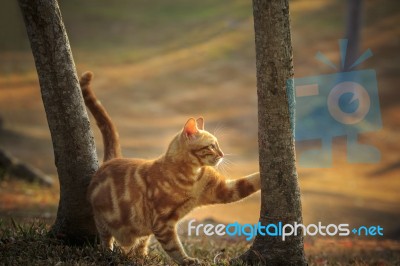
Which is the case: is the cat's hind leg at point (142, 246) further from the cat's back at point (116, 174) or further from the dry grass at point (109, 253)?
the cat's back at point (116, 174)

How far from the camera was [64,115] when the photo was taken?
505 centimetres

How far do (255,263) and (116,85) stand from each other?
41.6ft

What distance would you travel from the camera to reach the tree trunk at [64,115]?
196 inches

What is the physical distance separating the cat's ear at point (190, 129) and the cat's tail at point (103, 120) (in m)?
1.03

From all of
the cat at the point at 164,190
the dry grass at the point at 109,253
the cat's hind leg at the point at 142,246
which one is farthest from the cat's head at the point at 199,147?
the cat's hind leg at the point at 142,246

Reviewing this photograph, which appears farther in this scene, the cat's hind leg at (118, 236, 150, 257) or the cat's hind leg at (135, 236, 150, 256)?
the cat's hind leg at (135, 236, 150, 256)

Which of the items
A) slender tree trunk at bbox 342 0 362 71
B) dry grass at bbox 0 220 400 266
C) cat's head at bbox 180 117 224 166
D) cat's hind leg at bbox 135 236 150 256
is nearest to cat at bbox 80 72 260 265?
cat's head at bbox 180 117 224 166

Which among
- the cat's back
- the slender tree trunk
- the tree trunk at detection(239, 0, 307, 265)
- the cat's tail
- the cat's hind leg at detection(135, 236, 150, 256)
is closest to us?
the tree trunk at detection(239, 0, 307, 265)

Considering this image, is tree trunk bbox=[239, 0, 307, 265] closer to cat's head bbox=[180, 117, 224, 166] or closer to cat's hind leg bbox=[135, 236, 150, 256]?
cat's head bbox=[180, 117, 224, 166]

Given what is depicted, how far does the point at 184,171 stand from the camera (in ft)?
15.6

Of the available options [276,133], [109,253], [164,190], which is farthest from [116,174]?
[276,133]

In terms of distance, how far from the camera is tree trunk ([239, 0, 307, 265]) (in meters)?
4.42

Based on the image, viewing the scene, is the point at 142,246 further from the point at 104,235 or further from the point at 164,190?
the point at 164,190

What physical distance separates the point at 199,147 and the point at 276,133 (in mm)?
646
